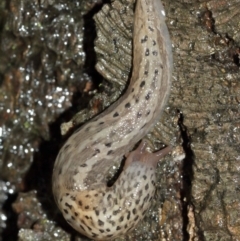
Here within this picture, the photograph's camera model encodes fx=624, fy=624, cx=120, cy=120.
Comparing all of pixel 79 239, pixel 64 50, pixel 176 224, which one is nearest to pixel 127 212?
pixel 176 224

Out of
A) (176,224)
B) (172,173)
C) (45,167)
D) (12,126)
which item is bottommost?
(176,224)

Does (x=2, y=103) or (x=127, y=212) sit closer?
(x=127, y=212)

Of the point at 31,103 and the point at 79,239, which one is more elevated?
the point at 31,103

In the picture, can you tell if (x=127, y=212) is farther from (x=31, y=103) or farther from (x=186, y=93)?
(x=31, y=103)

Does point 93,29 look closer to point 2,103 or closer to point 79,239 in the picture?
point 2,103

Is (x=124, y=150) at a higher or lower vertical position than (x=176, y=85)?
lower

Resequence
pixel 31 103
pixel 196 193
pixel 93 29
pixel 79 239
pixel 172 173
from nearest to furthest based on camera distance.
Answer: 1. pixel 196 193
2. pixel 172 173
3. pixel 79 239
4. pixel 93 29
5. pixel 31 103

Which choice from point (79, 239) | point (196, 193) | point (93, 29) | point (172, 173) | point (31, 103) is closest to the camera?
point (196, 193)
